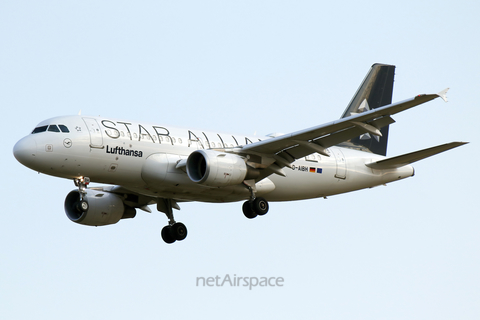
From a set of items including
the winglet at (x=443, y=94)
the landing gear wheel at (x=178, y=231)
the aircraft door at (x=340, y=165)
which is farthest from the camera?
the aircraft door at (x=340, y=165)

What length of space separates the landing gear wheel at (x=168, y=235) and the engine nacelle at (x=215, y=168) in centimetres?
608

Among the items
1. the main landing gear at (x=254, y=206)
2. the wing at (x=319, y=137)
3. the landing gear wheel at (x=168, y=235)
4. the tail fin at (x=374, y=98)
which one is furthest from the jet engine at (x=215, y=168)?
the tail fin at (x=374, y=98)

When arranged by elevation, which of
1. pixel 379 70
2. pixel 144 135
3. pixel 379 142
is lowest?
pixel 144 135

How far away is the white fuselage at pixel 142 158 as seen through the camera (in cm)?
3075

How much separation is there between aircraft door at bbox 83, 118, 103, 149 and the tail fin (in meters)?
14.2

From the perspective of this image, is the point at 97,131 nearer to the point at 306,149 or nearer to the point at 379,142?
the point at 306,149

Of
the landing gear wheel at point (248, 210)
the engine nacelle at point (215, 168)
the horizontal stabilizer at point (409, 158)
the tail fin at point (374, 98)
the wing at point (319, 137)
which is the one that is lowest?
the landing gear wheel at point (248, 210)

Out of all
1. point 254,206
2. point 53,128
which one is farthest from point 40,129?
point 254,206

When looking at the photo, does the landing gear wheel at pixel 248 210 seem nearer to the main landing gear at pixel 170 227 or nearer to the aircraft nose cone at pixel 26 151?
the main landing gear at pixel 170 227

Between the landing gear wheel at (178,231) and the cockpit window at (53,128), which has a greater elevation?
the cockpit window at (53,128)

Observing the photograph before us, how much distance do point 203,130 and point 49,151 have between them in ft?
23.5

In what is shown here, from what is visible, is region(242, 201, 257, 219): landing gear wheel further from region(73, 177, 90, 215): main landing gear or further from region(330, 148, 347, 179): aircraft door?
region(73, 177, 90, 215): main landing gear

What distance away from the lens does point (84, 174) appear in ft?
103

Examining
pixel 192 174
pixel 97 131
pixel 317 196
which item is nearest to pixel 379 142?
pixel 317 196
